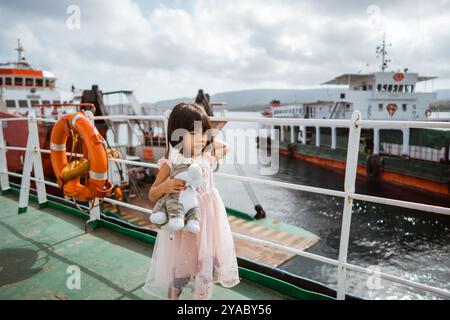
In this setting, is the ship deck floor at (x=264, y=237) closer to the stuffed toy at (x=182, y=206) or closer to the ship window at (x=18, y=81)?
the stuffed toy at (x=182, y=206)

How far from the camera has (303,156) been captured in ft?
85.4

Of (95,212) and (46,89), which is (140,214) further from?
(46,89)

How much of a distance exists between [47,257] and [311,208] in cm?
1371

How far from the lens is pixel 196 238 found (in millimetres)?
1658

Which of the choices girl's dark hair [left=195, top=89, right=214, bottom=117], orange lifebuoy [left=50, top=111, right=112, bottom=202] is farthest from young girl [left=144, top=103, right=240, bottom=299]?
girl's dark hair [left=195, top=89, right=214, bottom=117]

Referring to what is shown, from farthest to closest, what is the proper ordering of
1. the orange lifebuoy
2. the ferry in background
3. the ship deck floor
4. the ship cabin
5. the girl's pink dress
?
the ship cabin, the ferry in background, the ship deck floor, the orange lifebuoy, the girl's pink dress

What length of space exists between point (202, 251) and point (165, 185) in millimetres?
425

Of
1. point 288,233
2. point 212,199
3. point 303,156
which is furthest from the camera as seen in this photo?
point 303,156

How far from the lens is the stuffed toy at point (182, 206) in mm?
1460

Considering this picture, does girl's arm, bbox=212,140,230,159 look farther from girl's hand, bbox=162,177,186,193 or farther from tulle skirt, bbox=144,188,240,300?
girl's hand, bbox=162,177,186,193

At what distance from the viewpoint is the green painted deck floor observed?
2.09 metres

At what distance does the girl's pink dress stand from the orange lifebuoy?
1068 mm

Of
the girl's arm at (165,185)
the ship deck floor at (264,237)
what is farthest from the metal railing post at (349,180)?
the ship deck floor at (264,237)

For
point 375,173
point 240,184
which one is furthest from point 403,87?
point 240,184
